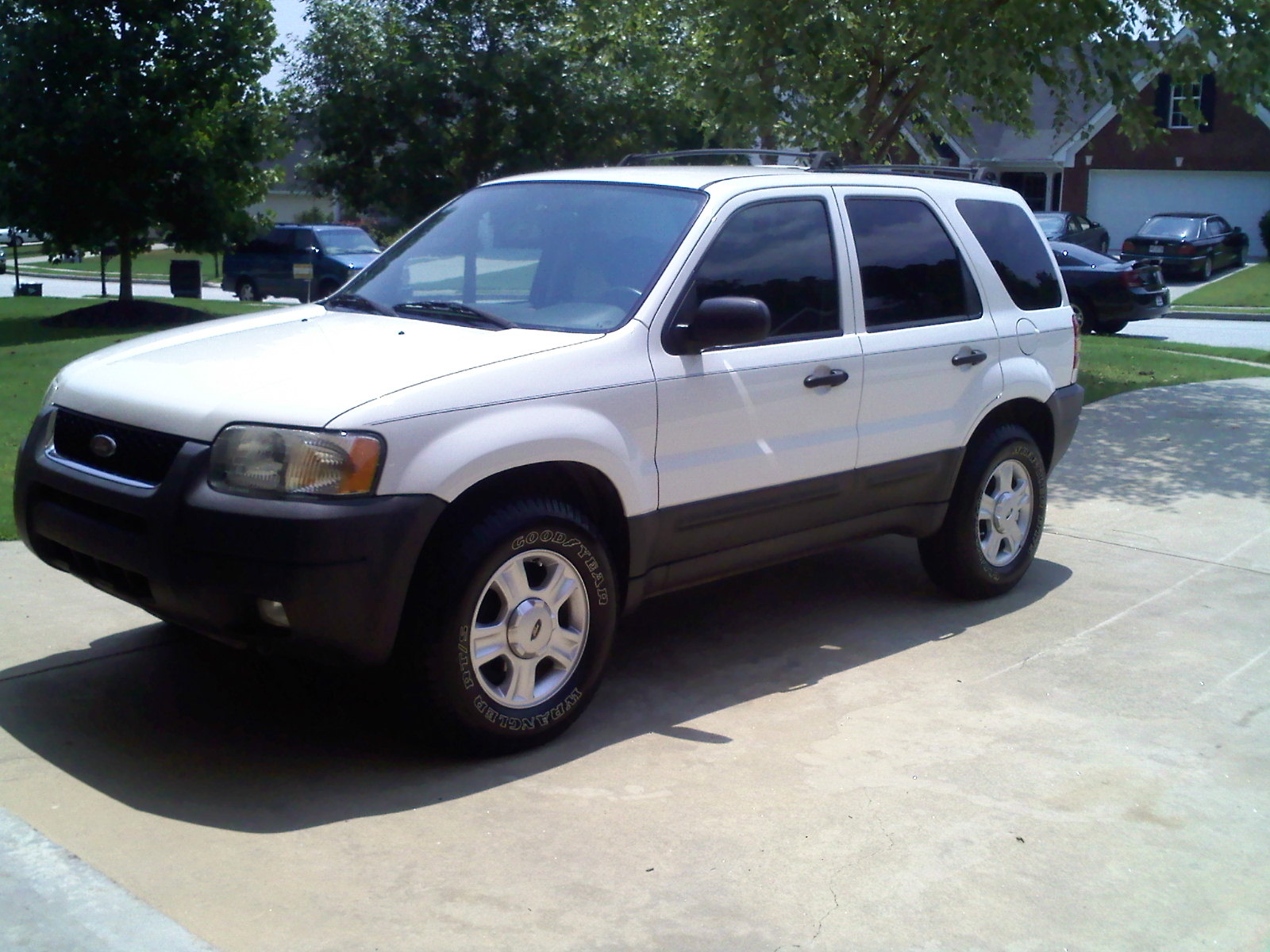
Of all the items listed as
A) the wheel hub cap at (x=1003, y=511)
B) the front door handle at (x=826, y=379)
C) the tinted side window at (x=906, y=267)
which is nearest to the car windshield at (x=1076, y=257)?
the wheel hub cap at (x=1003, y=511)

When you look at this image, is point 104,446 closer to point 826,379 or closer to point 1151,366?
point 826,379

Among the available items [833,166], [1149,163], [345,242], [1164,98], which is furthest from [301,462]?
[1149,163]

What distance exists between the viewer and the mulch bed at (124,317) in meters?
20.7

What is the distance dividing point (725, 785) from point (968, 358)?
257 cm

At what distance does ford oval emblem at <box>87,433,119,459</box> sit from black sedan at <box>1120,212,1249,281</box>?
1180 inches

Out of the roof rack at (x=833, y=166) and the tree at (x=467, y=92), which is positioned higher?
the tree at (x=467, y=92)

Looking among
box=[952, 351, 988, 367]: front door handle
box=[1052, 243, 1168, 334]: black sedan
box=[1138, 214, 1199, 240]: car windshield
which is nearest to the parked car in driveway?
box=[1052, 243, 1168, 334]: black sedan

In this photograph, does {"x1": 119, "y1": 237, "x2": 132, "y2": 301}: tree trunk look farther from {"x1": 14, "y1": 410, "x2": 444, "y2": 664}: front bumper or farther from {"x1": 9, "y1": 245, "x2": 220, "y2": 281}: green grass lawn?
{"x1": 14, "y1": 410, "x2": 444, "y2": 664}: front bumper

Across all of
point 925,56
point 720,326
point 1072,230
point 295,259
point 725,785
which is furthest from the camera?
point 295,259

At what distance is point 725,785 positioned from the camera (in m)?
4.45

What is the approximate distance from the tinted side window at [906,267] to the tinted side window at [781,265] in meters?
0.21

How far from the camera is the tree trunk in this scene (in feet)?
71.4

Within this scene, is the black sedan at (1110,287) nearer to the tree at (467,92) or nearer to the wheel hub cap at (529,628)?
the tree at (467,92)

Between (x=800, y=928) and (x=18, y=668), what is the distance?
10.7ft
